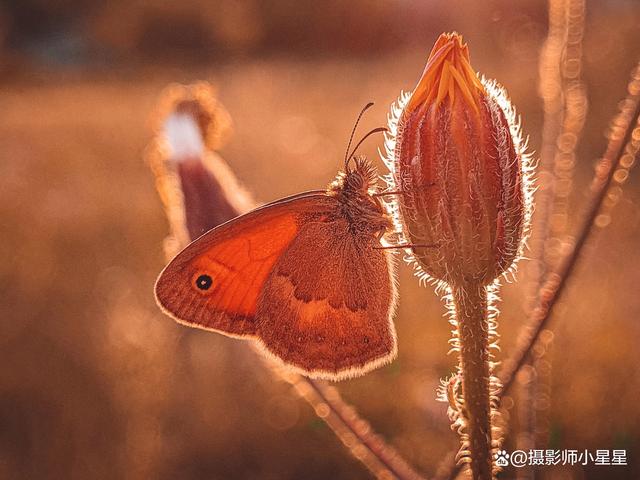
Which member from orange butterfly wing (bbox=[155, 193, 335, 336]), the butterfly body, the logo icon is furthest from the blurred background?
orange butterfly wing (bbox=[155, 193, 335, 336])

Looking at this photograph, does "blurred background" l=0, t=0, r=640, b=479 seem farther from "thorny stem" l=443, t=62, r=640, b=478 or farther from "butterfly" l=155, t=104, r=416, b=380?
"butterfly" l=155, t=104, r=416, b=380

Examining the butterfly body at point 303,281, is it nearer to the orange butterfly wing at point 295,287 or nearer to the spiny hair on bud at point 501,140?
the orange butterfly wing at point 295,287

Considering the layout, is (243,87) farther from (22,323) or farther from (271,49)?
(22,323)

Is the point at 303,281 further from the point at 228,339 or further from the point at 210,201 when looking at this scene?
the point at 228,339

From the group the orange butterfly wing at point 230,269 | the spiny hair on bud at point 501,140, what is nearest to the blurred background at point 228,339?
the spiny hair on bud at point 501,140

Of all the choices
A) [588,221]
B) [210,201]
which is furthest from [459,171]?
[210,201]
